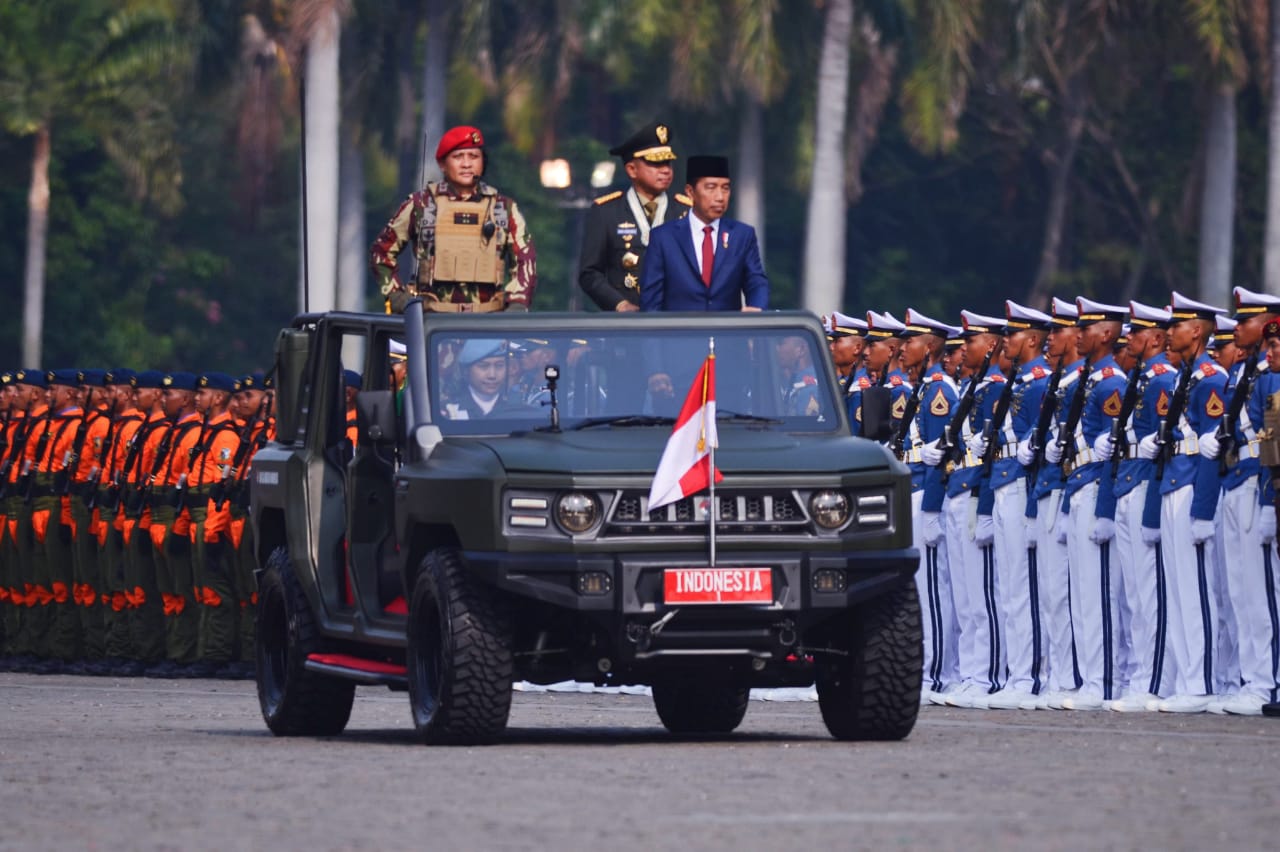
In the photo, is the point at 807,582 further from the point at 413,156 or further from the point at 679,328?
the point at 413,156

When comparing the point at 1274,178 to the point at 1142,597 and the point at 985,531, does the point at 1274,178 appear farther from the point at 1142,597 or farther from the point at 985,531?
the point at 1142,597

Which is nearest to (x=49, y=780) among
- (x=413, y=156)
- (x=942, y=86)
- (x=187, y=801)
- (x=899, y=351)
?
(x=187, y=801)

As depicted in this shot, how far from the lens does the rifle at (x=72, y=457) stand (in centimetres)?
2588

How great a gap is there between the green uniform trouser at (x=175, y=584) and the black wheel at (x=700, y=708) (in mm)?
8657

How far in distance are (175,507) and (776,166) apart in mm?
35550

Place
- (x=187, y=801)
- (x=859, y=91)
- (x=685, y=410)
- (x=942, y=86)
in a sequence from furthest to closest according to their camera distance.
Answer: (x=859, y=91) < (x=942, y=86) < (x=685, y=410) < (x=187, y=801)

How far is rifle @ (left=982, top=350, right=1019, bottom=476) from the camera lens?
19.7m

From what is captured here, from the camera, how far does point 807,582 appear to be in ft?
45.8

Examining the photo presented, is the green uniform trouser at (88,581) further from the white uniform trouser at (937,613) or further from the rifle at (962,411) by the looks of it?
the rifle at (962,411)

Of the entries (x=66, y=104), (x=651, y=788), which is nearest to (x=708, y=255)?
(x=651, y=788)

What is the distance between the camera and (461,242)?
16.8 m

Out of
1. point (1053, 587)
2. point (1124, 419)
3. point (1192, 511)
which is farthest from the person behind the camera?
point (1053, 587)

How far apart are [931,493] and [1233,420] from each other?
10.1 feet

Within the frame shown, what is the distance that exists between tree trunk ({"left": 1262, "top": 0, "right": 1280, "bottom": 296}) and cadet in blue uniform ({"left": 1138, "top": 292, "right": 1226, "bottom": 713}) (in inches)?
999
